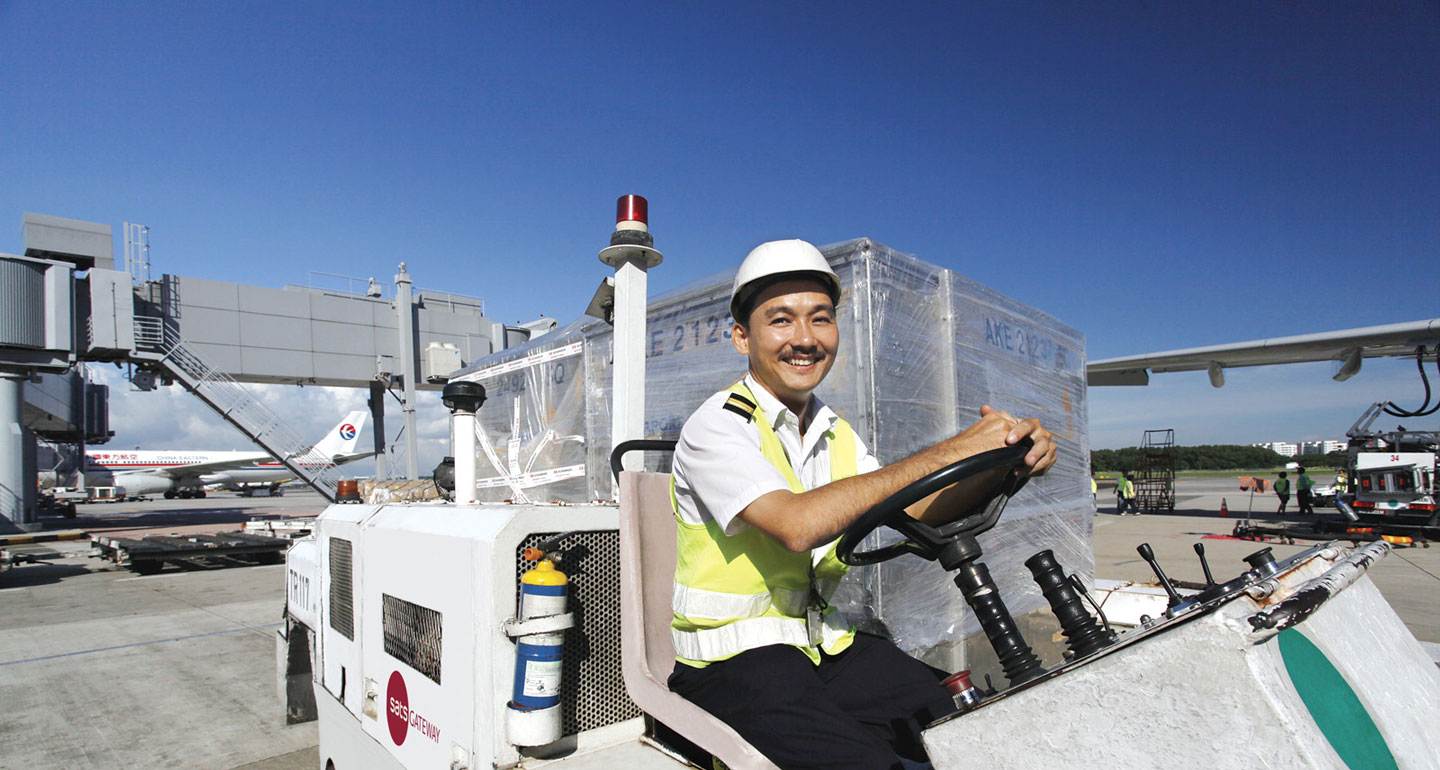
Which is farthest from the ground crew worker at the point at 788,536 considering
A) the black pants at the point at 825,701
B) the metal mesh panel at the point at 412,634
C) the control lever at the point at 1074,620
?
the metal mesh panel at the point at 412,634

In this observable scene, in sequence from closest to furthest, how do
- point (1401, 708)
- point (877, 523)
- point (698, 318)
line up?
point (1401, 708) < point (877, 523) < point (698, 318)

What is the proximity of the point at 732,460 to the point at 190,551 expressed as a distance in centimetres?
1409

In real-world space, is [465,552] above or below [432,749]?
above

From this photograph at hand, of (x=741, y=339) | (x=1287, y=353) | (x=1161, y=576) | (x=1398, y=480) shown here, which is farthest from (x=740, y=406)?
(x=1287, y=353)

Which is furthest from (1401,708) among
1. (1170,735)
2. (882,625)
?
(882,625)

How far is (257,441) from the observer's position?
16.1 meters

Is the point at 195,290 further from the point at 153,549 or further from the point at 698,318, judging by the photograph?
the point at 698,318

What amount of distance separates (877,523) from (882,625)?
1033 mm

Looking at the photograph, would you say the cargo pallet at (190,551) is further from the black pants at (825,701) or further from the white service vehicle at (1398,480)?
the white service vehicle at (1398,480)

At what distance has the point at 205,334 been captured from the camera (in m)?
16.7

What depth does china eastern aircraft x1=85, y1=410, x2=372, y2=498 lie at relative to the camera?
43906mm

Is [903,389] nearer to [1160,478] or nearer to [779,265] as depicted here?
[779,265]

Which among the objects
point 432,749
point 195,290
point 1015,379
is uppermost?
point 195,290

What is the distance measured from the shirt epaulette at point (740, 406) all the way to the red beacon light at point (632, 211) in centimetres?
75
